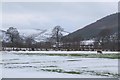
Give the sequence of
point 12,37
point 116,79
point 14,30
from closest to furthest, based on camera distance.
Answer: point 116,79 → point 12,37 → point 14,30

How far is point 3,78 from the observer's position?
2188cm

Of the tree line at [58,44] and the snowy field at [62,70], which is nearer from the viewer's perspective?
the snowy field at [62,70]

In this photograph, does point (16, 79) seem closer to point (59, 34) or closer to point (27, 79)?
point (27, 79)

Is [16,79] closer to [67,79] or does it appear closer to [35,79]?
[35,79]

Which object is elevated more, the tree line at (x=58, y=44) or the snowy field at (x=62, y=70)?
→ the tree line at (x=58, y=44)

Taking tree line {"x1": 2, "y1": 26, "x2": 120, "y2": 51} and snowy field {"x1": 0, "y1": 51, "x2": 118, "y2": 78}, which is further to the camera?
tree line {"x1": 2, "y1": 26, "x2": 120, "y2": 51}

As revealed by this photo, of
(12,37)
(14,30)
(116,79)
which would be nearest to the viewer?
(116,79)

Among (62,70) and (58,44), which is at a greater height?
(58,44)

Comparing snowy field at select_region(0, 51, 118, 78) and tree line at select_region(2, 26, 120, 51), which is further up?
tree line at select_region(2, 26, 120, 51)

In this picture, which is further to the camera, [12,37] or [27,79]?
[12,37]

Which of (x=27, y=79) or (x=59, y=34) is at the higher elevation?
(x=59, y=34)

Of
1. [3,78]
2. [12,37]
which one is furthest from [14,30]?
[3,78]

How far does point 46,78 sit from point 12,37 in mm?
131547

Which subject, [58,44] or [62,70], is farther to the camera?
[58,44]
